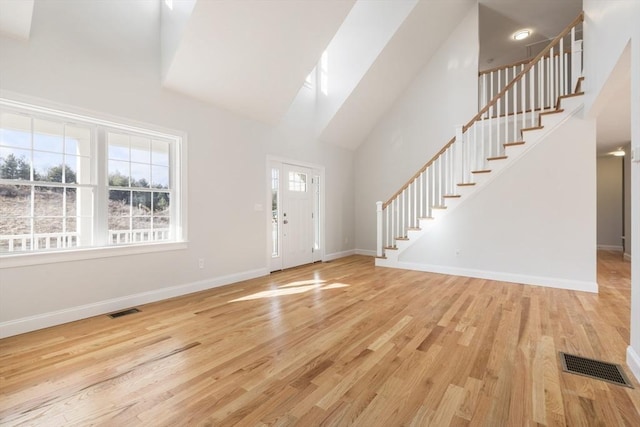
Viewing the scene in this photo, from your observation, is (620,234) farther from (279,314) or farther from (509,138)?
(279,314)

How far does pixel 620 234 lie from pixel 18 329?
38.0 feet

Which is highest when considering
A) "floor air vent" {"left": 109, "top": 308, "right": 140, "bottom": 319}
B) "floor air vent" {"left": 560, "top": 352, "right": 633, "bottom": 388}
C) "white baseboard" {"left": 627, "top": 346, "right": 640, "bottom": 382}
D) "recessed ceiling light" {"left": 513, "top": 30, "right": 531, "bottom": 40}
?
Answer: "recessed ceiling light" {"left": 513, "top": 30, "right": 531, "bottom": 40}

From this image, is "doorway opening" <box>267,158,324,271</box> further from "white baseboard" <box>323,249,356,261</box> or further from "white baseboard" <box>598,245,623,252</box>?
"white baseboard" <box>598,245,623,252</box>

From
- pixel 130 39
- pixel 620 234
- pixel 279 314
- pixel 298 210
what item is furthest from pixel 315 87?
pixel 620 234

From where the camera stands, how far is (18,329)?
8.85 ft

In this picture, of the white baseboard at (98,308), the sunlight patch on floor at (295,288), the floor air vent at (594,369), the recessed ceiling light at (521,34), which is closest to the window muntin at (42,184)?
the white baseboard at (98,308)

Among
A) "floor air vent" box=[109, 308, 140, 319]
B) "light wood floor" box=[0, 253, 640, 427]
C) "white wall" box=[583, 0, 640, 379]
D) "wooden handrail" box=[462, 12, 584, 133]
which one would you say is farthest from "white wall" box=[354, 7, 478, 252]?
"floor air vent" box=[109, 308, 140, 319]

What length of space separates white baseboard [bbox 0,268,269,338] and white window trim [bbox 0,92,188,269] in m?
0.51

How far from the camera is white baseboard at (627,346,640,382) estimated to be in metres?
1.92

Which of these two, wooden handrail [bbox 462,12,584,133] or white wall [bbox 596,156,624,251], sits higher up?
wooden handrail [bbox 462,12,584,133]

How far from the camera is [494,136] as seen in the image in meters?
5.64

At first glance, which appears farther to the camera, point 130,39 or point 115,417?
point 130,39

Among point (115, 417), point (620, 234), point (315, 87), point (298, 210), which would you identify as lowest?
point (115, 417)

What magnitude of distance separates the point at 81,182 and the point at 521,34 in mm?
8586
